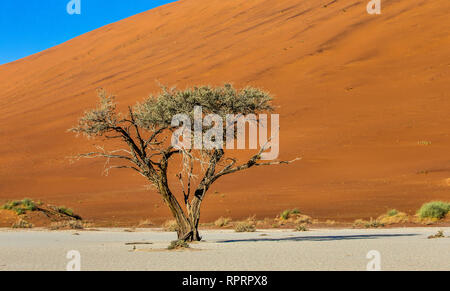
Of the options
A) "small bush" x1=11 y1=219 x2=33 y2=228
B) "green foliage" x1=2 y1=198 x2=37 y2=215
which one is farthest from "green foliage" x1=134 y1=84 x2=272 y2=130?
"green foliage" x1=2 y1=198 x2=37 y2=215

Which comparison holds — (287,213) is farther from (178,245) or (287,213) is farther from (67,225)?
(178,245)

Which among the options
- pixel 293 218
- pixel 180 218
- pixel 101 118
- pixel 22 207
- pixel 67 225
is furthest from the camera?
pixel 22 207

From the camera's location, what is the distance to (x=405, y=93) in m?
46.9

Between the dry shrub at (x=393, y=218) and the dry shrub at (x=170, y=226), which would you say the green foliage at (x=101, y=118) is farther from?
the dry shrub at (x=393, y=218)

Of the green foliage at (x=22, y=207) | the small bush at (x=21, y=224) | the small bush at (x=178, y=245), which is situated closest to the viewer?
the small bush at (x=178, y=245)

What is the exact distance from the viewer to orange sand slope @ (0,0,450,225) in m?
31.8

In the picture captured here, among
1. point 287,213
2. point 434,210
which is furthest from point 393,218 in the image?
point 287,213

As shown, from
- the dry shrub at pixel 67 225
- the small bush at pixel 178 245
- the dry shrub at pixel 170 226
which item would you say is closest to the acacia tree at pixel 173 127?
the small bush at pixel 178 245

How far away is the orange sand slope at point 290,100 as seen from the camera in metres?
31.8

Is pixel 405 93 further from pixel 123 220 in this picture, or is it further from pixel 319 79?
pixel 123 220

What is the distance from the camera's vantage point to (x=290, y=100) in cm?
5006
